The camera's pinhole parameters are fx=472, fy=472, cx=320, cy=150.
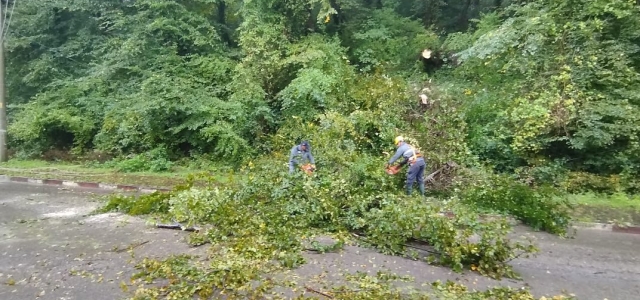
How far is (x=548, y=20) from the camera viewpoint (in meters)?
11.6

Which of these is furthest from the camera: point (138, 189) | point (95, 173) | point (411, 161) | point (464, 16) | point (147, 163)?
point (464, 16)

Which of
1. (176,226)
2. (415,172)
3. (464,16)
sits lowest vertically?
(176,226)

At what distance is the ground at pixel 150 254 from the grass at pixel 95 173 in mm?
4001

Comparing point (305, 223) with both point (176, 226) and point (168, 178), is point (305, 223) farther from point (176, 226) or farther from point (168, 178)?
point (168, 178)

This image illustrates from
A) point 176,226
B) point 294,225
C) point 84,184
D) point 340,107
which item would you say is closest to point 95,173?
point 84,184

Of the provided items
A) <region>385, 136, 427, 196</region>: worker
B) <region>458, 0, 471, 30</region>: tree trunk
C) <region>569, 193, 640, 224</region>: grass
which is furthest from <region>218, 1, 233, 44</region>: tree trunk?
→ <region>569, 193, 640, 224</region>: grass

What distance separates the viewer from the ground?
5551 mm

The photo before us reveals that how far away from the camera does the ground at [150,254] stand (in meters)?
5.55

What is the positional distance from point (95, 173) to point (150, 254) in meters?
8.91

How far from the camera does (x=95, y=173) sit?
14.3 metres

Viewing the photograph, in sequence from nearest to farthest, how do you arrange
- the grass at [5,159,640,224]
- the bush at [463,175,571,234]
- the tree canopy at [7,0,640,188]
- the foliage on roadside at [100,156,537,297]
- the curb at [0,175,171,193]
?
the foliage on roadside at [100,156,537,297]
the bush at [463,175,571,234]
the grass at [5,159,640,224]
the tree canopy at [7,0,640,188]
the curb at [0,175,171,193]

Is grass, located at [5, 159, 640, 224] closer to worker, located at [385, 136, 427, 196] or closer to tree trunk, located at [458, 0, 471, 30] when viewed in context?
worker, located at [385, 136, 427, 196]

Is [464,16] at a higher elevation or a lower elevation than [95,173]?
higher

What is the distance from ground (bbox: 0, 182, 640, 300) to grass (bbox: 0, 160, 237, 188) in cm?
400
